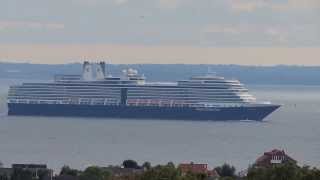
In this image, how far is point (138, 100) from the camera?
9294cm

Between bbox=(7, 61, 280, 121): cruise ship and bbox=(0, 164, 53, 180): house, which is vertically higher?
bbox=(7, 61, 280, 121): cruise ship

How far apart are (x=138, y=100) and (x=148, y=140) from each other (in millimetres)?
25010

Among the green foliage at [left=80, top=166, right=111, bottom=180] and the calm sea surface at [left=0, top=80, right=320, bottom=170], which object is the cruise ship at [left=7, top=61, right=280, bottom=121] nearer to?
the calm sea surface at [left=0, top=80, right=320, bottom=170]

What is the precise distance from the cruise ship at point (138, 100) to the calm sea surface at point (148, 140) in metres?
0.74

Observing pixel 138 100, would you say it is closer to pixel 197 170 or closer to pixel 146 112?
pixel 146 112

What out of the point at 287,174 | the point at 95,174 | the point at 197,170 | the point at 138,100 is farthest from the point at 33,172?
the point at 138,100

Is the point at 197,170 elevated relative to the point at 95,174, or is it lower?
elevated

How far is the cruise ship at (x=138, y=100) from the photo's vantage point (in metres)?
91.1

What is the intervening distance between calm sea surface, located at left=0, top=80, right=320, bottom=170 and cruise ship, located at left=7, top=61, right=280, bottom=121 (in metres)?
0.74

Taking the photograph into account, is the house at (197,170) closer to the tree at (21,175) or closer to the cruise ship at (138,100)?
the tree at (21,175)

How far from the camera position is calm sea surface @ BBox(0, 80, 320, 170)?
5382 centimetres

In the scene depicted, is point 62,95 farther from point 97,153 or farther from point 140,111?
point 97,153

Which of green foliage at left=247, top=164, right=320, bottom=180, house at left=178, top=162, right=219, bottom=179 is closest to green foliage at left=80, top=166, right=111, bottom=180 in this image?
house at left=178, top=162, right=219, bottom=179

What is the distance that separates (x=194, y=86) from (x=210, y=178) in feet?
200
